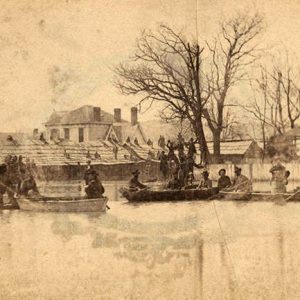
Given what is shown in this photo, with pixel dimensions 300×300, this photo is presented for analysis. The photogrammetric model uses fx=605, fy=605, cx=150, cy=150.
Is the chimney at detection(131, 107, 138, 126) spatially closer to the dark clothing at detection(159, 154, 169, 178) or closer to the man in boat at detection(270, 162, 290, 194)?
the dark clothing at detection(159, 154, 169, 178)

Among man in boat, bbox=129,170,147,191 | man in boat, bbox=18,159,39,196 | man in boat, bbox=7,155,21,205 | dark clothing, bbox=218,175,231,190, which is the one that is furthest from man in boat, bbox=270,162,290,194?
man in boat, bbox=7,155,21,205

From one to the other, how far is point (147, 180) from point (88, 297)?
99cm

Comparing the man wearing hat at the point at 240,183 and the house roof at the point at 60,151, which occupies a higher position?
the house roof at the point at 60,151

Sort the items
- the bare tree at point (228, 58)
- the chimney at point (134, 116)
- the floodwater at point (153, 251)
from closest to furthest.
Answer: the floodwater at point (153, 251) → the chimney at point (134, 116) → the bare tree at point (228, 58)

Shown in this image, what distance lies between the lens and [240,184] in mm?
4812

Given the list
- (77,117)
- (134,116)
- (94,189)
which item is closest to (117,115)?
(134,116)

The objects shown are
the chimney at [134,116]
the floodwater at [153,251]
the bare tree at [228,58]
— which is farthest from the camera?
the bare tree at [228,58]

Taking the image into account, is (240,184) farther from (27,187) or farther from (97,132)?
(27,187)

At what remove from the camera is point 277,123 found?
15.8ft

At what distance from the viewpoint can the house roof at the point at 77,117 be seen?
14.9 ft

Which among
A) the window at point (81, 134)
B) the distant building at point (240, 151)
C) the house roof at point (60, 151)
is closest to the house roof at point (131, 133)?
the house roof at point (60, 151)

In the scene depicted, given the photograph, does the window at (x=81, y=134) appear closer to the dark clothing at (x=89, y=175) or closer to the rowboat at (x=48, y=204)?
the dark clothing at (x=89, y=175)

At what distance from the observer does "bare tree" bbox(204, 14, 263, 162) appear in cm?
473

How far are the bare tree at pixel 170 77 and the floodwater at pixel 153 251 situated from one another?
22.6 inches
